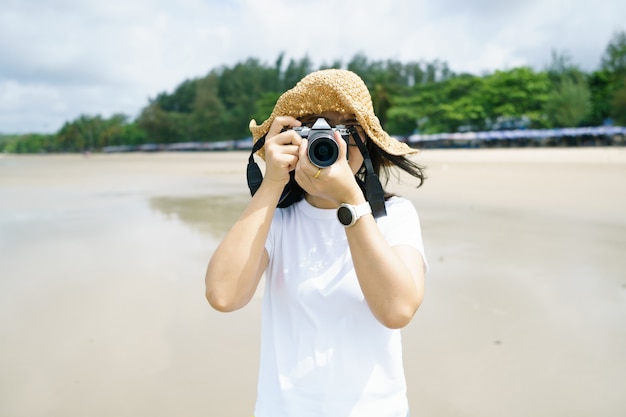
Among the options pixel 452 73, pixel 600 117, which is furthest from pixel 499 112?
pixel 452 73

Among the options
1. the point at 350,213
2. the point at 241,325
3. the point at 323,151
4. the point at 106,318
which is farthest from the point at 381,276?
the point at 106,318

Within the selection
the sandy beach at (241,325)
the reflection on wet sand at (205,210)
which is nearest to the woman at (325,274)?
the sandy beach at (241,325)

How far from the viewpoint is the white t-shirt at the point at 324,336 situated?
1049 mm

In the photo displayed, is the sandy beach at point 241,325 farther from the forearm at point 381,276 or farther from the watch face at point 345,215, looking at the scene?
the watch face at point 345,215

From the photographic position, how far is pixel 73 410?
231 cm

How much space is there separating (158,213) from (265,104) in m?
56.0

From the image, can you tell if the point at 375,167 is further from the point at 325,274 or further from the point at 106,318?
the point at 106,318

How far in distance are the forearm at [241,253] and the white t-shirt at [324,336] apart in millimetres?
100

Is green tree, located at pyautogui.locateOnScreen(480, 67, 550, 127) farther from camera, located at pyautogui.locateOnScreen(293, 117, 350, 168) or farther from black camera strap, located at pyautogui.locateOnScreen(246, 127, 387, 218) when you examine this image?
camera, located at pyautogui.locateOnScreen(293, 117, 350, 168)

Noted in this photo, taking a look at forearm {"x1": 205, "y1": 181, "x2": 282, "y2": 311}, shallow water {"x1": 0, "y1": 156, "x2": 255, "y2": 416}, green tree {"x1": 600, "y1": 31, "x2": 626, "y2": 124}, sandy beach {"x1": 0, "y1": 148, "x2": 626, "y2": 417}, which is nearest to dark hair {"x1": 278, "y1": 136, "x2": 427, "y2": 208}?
forearm {"x1": 205, "y1": 181, "x2": 282, "y2": 311}

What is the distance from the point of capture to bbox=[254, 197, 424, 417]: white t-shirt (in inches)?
41.3

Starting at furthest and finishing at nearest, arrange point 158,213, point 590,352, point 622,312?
1. point 158,213
2. point 622,312
3. point 590,352

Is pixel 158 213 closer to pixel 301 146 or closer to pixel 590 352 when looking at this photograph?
pixel 590 352

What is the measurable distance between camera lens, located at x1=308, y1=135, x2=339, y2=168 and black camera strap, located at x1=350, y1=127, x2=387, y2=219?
0.16 meters
